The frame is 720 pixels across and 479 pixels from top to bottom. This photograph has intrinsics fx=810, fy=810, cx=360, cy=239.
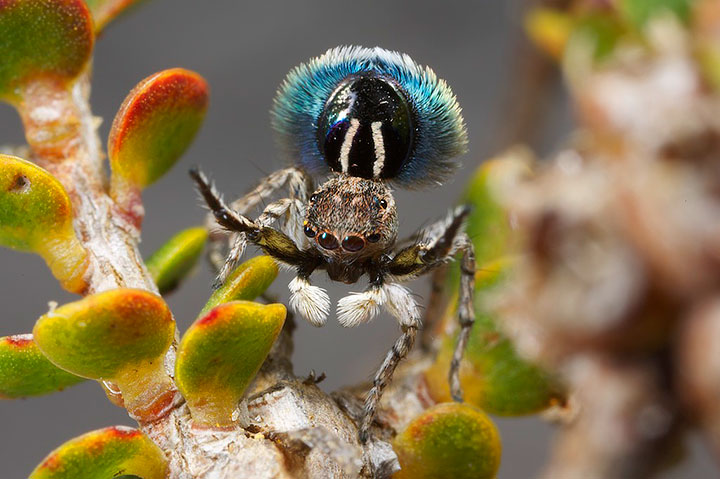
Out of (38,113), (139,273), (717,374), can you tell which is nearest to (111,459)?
(139,273)

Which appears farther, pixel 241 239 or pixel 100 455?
pixel 241 239

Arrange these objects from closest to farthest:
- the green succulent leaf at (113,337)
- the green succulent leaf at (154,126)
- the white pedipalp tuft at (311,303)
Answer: the green succulent leaf at (113,337) < the green succulent leaf at (154,126) < the white pedipalp tuft at (311,303)

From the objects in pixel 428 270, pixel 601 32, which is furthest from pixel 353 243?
pixel 601 32

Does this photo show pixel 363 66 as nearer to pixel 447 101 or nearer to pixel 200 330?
pixel 447 101

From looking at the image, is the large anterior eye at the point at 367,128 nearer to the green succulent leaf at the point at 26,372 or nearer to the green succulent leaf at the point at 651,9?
the green succulent leaf at the point at 651,9

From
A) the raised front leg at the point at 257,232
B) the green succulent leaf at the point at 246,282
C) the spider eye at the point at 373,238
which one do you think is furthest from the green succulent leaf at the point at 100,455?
→ the spider eye at the point at 373,238

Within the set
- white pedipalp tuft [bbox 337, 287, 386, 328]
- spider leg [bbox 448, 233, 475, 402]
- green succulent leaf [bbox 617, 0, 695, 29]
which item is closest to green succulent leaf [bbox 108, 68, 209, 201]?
white pedipalp tuft [bbox 337, 287, 386, 328]

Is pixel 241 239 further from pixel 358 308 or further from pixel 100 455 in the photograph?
pixel 100 455
